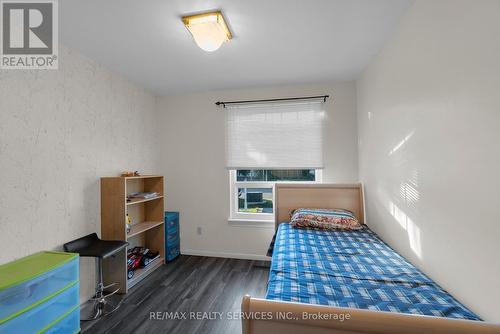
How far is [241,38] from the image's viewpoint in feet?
6.41

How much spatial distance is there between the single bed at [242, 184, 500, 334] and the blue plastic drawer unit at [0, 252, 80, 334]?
4.81 feet

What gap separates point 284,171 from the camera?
3131 millimetres

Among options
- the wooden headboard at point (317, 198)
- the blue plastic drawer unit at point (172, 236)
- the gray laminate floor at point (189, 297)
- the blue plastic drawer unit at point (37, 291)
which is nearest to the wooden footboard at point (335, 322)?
the gray laminate floor at point (189, 297)

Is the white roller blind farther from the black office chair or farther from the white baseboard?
the black office chair

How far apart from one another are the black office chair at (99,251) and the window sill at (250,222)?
56.2 inches

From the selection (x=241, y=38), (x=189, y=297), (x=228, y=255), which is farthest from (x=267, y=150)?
(x=189, y=297)

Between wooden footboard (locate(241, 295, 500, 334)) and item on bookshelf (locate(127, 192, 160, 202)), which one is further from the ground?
item on bookshelf (locate(127, 192, 160, 202))

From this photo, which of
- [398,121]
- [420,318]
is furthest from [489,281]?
[398,121]

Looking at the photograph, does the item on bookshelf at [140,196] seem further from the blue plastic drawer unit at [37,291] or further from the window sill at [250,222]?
the window sill at [250,222]

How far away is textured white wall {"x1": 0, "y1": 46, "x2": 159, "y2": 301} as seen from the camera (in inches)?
63.3

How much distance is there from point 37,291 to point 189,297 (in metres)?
1.21

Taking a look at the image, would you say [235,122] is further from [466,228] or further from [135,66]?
[466,228]

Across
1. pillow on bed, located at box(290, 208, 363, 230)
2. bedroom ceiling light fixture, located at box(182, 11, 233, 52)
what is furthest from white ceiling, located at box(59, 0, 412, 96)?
pillow on bed, located at box(290, 208, 363, 230)

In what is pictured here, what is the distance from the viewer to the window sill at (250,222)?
3084 mm
